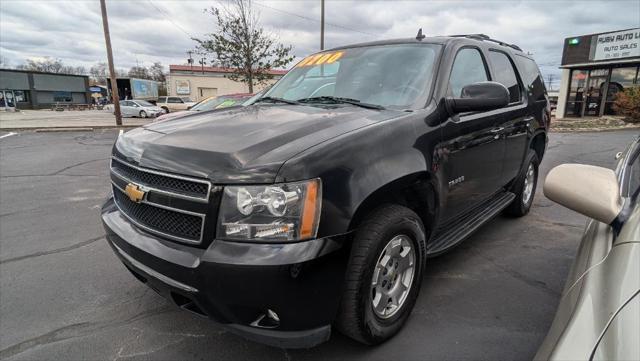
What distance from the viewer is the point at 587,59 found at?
22250 millimetres

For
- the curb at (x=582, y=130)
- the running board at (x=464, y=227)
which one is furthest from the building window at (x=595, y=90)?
the running board at (x=464, y=227)

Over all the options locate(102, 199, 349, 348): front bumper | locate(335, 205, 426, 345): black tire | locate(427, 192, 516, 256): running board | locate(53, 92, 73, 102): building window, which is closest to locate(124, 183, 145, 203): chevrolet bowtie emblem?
locate(102, 199, 349, 348): front bumper

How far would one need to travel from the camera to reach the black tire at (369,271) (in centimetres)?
201

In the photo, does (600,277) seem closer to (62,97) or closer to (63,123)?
(63,123)

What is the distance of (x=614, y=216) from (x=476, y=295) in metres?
1.65

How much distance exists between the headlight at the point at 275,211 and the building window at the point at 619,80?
1006 inches

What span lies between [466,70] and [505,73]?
3.29ft

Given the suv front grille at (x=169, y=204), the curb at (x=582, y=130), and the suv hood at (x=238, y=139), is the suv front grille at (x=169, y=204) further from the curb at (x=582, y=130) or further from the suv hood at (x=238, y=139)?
the curb at (x=582, y=130)

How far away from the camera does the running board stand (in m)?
2.86

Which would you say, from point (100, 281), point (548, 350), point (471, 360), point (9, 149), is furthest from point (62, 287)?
point (9, 149)

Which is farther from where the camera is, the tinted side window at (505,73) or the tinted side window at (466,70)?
the tinted side window at (505,73)

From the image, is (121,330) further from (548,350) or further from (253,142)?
(548,350)

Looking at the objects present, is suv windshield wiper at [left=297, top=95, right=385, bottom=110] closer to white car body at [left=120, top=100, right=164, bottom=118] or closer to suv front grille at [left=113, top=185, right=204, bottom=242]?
suv front grille at [left=113, top=185, right=204, bottom=242]

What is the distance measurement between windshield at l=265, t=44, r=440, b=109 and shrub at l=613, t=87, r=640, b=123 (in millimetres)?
20545
